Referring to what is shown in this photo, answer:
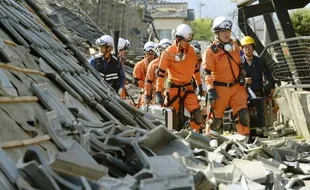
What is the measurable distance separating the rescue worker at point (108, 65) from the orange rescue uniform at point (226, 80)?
2.58 m

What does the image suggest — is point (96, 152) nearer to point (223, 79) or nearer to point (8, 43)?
point (8, 43)

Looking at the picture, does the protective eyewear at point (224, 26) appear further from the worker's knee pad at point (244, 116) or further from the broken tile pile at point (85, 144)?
the broken tile pile at point (85, 144)

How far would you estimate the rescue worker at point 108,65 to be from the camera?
13000 millimetres

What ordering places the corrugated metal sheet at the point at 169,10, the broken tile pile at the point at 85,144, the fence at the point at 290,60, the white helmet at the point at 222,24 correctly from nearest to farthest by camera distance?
the broken tile pile at the point at 85,144 < the white helmet at the point at 222,24 < the fence at the point at 290,60 < the corrugated metal sheet at the point at 169,10

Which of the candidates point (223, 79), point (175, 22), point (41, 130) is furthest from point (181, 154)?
point (175, 22)

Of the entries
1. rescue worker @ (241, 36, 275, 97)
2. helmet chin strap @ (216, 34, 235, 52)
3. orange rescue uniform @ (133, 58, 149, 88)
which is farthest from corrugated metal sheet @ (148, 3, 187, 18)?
helmet chin strap @ (216, 34, 235, 52)

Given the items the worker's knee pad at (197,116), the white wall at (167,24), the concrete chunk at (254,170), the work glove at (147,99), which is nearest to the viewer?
the concrete chunk at (254,170)

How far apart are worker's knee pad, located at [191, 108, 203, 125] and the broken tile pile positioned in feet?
11.2

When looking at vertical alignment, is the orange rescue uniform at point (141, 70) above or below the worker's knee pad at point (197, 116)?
above

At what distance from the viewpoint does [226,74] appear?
1111cm

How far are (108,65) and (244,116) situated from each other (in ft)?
11.1

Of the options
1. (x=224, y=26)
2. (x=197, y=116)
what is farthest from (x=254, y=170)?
(x=197, y=116)

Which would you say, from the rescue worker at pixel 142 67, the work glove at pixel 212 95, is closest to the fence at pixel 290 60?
the work glove at pixel 212 95

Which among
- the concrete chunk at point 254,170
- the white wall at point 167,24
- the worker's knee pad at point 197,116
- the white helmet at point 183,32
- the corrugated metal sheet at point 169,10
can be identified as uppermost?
the corrugated metal sheet at point 169,10
